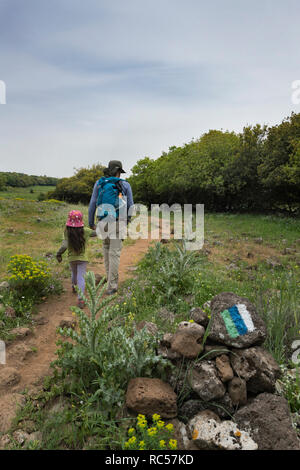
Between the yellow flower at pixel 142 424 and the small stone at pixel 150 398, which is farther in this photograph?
the small stone at pixel 150 398

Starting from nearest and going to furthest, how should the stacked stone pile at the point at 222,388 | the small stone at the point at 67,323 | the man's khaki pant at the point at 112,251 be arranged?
the stacked stone pile at the point at 222,388
the small stone at the point at 67,323
the man's khaki pant at the point at 112,251

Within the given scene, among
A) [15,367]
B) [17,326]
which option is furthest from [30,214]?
[15,367]

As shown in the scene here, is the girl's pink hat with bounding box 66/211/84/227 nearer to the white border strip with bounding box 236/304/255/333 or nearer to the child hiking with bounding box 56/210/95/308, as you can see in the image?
the child hiking with bounding box 56/210/95/308

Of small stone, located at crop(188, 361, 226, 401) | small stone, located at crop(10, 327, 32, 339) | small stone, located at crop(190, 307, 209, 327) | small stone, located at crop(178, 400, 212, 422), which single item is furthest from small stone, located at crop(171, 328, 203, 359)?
small stone, located at crop(10, 327, 32, 339)

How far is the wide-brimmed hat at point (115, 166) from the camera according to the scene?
4.88 meters

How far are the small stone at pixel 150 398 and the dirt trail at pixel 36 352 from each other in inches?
43.0

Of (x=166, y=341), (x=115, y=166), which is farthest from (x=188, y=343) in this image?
(x=115, y=166)

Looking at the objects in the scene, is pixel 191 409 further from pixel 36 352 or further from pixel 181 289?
pixel 181 289

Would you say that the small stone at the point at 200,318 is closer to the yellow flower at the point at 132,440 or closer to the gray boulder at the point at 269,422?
the gray boulder at the point at 269,422

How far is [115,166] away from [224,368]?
3.61 metres

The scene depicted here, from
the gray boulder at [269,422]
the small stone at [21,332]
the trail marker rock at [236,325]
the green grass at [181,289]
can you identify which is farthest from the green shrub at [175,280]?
the gray boulder at [269,422]

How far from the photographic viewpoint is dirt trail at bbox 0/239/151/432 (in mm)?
2699

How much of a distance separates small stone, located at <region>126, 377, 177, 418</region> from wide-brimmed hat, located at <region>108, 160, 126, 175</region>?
3.45 m
